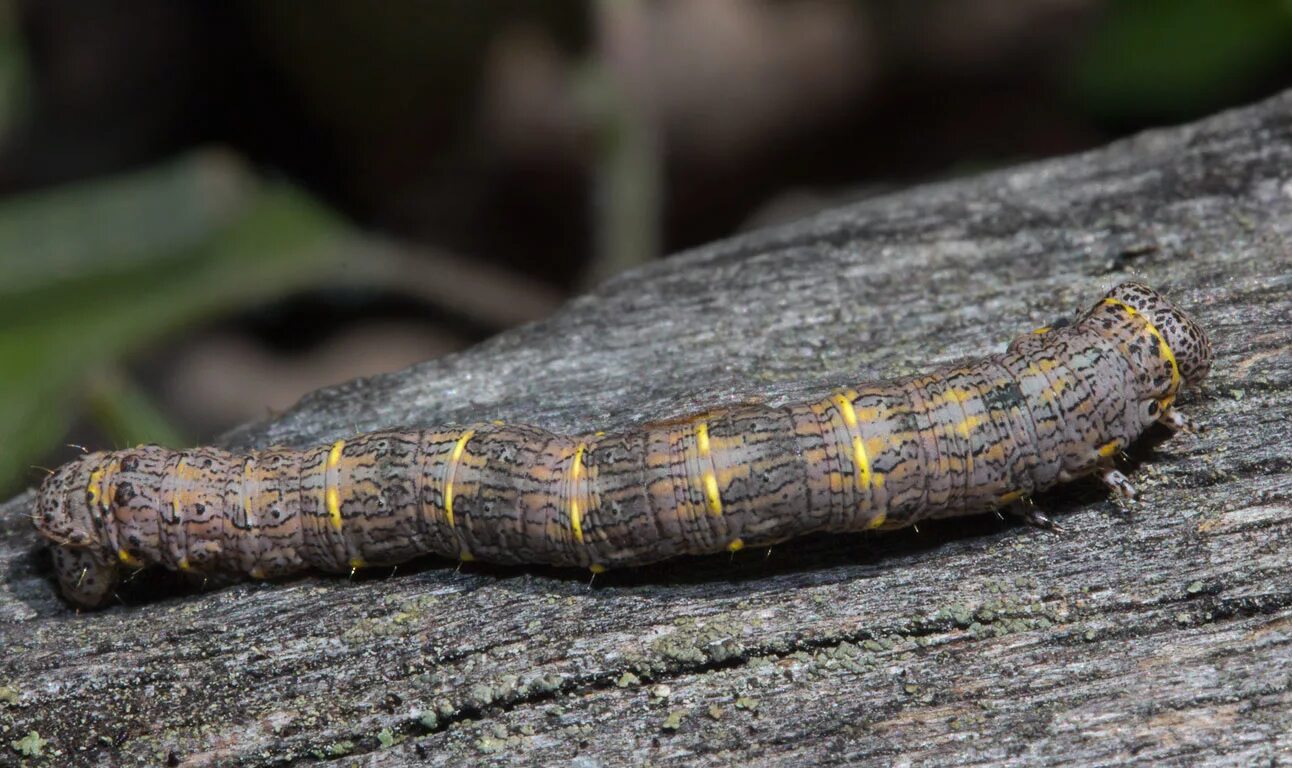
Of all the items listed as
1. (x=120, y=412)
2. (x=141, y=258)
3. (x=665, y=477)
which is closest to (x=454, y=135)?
(x=141, y=258)

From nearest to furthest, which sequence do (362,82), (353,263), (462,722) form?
(462,722), (353,263), (362,82)

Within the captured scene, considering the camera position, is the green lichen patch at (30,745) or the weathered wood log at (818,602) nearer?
the weathered wood log at (818,602)

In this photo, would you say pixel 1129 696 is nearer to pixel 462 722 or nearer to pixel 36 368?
pixel 462 722

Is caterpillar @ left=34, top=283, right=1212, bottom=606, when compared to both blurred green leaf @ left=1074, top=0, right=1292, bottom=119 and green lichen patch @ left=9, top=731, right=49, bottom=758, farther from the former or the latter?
blurred green leaf @ left=1074, top=0, right=1292, bottom=119

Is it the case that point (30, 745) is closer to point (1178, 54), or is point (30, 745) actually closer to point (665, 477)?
point (665, 477)

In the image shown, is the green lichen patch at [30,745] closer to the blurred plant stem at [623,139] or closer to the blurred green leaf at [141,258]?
the blurred green leaf at [141,258]

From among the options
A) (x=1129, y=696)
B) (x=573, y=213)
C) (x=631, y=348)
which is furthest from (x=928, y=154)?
(x=1129, y=696)

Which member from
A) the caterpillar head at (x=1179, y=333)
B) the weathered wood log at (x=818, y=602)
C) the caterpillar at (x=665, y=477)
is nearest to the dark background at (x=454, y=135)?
the weathered wood log at (x=818, y=602)
